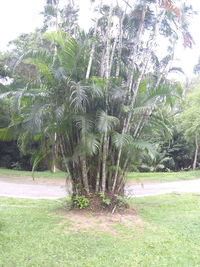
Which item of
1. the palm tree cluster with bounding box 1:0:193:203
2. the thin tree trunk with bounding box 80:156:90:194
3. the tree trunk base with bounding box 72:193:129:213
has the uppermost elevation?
the palm tree cluster with bounding box 1:0:193:203

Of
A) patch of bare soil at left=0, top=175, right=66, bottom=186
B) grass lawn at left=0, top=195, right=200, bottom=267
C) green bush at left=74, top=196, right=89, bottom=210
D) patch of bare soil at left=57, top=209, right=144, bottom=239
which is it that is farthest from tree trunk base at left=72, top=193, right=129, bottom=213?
patch of bare soil at left=0, top=175, right=66, bottom=186

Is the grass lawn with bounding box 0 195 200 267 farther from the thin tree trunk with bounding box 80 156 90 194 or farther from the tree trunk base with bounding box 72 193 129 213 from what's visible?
the thin tree trunk with bounding box 80 156 90 194

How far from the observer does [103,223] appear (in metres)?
6.06

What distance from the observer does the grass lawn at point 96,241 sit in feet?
13.6

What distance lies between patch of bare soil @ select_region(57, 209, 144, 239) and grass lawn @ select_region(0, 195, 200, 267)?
0.02 metres

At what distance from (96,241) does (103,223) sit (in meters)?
1.09

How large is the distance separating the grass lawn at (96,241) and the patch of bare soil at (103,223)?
2cm

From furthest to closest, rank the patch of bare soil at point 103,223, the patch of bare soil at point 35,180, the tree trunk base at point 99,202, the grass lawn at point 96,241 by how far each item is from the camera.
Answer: the patch of bare soil at point 35,180 → the tree trunk base at point 99,202 → the patch of bare soil at point 103,223 → the grass lawn at point 96,241

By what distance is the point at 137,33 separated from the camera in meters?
7.89

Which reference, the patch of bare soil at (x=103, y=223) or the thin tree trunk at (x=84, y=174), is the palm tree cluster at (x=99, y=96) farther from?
the patch of bare soil at (x=103, y=223)

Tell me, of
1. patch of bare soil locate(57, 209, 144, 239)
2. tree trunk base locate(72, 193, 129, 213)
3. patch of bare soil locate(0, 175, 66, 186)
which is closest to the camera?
patch of bare soil locate(57, 209, 144, 239)

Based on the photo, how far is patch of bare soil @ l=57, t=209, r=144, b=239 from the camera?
5586 millimetres

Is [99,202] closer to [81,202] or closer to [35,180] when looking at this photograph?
[81,202]

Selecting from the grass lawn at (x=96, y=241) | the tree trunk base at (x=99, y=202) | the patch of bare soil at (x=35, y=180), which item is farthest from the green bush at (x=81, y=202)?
the patch of bare soil at (x=35, y=180)
